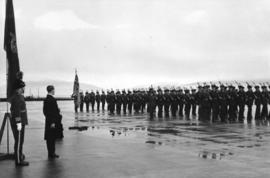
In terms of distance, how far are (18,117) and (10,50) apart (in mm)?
1957

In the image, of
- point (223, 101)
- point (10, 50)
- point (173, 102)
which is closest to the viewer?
point (10, 50)

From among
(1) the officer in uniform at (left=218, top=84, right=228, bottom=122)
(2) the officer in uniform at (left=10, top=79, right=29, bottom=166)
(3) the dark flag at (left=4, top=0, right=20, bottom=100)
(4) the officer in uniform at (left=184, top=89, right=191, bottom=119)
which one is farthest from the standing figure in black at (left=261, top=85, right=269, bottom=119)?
(2) the officer in uniform at (left=10, top=79, right=29, bottom=166)

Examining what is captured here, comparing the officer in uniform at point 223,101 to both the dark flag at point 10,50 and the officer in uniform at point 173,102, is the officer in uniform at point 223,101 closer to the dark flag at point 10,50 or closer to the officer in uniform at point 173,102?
the officer in uniform at point 173,102

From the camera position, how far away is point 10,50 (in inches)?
414

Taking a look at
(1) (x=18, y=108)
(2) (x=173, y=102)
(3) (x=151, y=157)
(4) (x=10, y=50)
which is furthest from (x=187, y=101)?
(1) (x=18, y=108)

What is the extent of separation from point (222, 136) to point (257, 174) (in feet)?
23.0

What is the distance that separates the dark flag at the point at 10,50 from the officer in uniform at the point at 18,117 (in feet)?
2.88

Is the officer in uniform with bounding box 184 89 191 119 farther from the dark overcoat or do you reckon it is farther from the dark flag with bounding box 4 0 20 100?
the dark flag with bounding box 4 0 20 100

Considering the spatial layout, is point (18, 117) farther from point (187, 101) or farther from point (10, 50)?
point (187, 101)

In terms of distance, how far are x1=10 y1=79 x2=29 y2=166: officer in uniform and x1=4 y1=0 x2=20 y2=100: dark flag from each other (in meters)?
0.88

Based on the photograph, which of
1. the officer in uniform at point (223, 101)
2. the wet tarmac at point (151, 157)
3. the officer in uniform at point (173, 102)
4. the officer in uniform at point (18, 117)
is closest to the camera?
the wet tarmac at point (151, 157)

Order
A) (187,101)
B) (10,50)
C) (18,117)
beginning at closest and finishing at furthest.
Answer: (18,117) < (10,50) < (187,101)

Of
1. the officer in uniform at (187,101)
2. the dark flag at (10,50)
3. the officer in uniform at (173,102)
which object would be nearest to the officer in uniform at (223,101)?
the officer in uniform at (187,101)

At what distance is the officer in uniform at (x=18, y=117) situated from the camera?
933 centimetres
